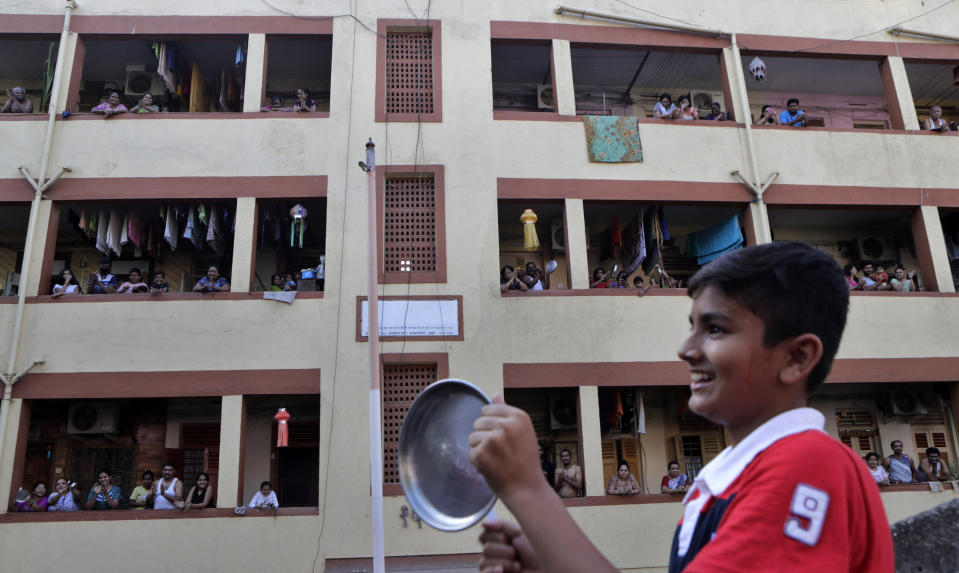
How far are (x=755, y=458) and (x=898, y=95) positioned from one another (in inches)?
653

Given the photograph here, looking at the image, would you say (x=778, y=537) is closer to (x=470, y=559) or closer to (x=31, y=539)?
(x=470, y=559)

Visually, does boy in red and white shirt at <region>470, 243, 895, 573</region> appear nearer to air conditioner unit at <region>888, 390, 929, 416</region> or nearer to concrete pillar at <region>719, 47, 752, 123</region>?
concrete pillar at <region>719, 47, 752, 123</region>

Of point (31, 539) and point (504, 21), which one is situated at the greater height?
point (504, 21)

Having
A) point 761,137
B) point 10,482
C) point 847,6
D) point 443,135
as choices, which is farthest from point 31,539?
point 847,6

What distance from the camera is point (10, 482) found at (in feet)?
37.6

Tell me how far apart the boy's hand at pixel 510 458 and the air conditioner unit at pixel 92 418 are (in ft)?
47.8

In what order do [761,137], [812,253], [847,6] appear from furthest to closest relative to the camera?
[847,6]
[761,137]
[812,253]

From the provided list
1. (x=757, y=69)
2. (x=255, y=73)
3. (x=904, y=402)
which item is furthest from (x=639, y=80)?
(x=904, y=402)

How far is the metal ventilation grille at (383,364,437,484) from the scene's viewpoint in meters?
12.1

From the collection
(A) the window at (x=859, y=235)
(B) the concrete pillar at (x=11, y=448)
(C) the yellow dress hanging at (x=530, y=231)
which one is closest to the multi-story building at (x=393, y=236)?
(B) the concrete pillar at (x=11, y=448)

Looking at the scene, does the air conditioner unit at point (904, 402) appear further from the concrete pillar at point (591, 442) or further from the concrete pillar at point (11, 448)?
the concrete pillar at point (11, 448)

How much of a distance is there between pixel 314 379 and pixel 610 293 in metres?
5.43

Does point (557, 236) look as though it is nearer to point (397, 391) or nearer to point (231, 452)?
point (397, 391)

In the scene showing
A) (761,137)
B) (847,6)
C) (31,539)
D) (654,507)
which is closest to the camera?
(31,539)
